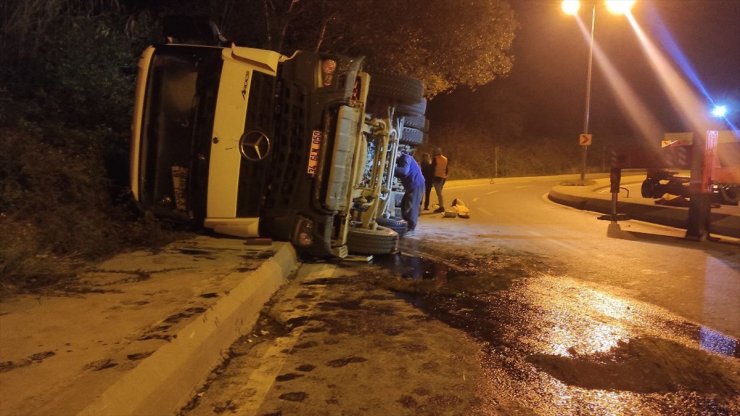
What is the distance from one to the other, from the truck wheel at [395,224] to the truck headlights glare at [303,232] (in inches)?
128

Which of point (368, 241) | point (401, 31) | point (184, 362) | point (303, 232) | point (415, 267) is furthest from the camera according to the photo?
point (401, 31)

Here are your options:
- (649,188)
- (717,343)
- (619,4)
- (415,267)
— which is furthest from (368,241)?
(619,4)

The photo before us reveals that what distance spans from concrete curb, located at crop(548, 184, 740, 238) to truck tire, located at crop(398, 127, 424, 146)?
6030 millimetres

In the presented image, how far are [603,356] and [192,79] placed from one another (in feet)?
15.5

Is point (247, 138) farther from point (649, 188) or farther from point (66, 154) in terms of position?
point (649, 188)

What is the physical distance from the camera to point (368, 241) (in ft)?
25.6

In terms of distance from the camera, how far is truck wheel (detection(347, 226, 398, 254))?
7777mm

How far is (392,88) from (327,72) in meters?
2.00

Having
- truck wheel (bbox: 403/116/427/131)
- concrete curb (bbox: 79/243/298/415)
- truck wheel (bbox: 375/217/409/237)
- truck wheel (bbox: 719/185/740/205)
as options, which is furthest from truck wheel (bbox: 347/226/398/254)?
truck wheel (bbox: 719/185/740/205)

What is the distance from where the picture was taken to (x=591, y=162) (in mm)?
48188

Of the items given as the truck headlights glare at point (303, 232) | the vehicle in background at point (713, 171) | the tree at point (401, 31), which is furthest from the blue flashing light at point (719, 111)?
the truck headlights glare at point (303, 232)

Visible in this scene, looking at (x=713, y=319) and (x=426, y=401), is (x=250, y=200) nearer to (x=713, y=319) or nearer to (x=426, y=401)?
(x=426, y=401)

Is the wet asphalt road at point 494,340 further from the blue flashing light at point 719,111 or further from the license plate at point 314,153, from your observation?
the blue flashing light at point 719,111

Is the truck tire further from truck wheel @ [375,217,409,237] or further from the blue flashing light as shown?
the blue flashing light
